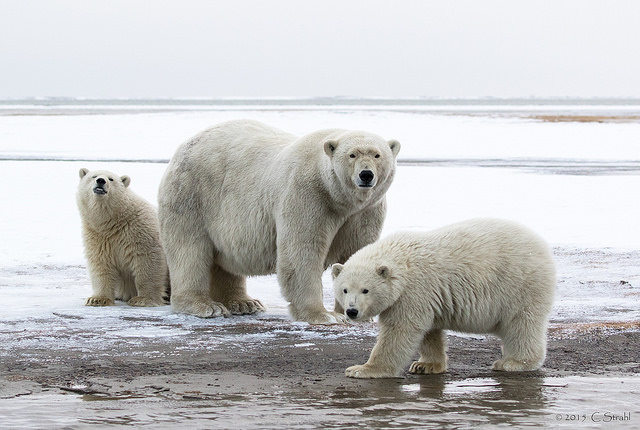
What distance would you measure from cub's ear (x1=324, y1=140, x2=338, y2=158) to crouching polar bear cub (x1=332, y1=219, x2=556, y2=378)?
1.23 metres

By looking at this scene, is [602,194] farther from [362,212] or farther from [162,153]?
[162,153]

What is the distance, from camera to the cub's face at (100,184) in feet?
26.6

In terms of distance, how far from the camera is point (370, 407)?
14.6ft

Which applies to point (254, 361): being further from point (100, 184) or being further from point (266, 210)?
point (100, 184)

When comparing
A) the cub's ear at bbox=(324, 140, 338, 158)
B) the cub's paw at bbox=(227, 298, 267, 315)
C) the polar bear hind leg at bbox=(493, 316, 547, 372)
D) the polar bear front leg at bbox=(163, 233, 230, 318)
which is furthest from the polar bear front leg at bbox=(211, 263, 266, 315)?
the polar bear hind leg at bbox=(493, 316, 547, 372)

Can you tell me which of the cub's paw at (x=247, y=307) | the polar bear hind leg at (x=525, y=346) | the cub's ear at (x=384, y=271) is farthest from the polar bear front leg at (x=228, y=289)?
the polar bear hind leg at (x=525, y=346)

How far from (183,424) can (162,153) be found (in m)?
22.1

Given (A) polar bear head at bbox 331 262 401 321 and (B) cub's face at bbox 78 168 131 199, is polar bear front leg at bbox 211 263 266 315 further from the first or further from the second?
(A) polar bear head at bbox 331 262 401 321

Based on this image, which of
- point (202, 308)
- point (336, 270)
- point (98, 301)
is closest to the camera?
point (336, 270)

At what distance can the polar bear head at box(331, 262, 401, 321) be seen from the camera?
5.13 metres

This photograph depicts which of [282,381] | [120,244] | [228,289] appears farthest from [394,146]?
[120,244]

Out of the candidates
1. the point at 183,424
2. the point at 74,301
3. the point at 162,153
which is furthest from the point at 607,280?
the point at 162,153

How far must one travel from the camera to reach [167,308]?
788cm

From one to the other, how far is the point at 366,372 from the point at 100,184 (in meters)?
3.86
